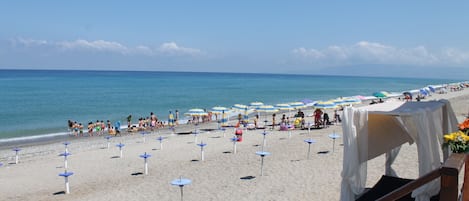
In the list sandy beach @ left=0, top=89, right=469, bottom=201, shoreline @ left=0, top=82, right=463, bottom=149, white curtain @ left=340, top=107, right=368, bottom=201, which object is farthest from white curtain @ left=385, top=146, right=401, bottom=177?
shoreline @ left=0, top=82, right=463, bottom=149

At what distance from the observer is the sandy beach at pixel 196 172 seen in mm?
10703

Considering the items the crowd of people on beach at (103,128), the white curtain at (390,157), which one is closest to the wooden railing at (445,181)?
the white curtain at (390,157)

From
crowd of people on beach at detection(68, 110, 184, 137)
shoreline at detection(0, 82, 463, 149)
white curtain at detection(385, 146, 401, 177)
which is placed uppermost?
white curtain at detection(385, 146, 401, 177)

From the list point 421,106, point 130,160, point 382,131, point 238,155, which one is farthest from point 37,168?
point 421,106

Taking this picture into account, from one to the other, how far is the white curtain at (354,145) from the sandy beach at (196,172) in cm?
285

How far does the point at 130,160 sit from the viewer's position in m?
16.4

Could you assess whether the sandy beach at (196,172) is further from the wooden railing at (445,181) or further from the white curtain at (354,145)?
the wooden railing at (445,181)

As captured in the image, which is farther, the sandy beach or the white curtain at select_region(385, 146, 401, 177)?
the sandy beach

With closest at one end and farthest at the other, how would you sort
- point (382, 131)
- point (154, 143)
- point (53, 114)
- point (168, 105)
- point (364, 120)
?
point (364, 120) < point (382, 131) < point (154, 143) < point (53, 114) < point (168, 105)

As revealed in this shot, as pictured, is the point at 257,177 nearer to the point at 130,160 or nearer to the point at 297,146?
the point at 297,146

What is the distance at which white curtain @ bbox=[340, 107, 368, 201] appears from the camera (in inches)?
252

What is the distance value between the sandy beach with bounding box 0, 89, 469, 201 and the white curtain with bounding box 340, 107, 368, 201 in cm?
285

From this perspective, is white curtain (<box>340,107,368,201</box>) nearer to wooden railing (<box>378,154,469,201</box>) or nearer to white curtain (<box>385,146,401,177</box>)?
white curtain (<box>385,146,401,177</box>)

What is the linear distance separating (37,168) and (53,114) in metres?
25.2
